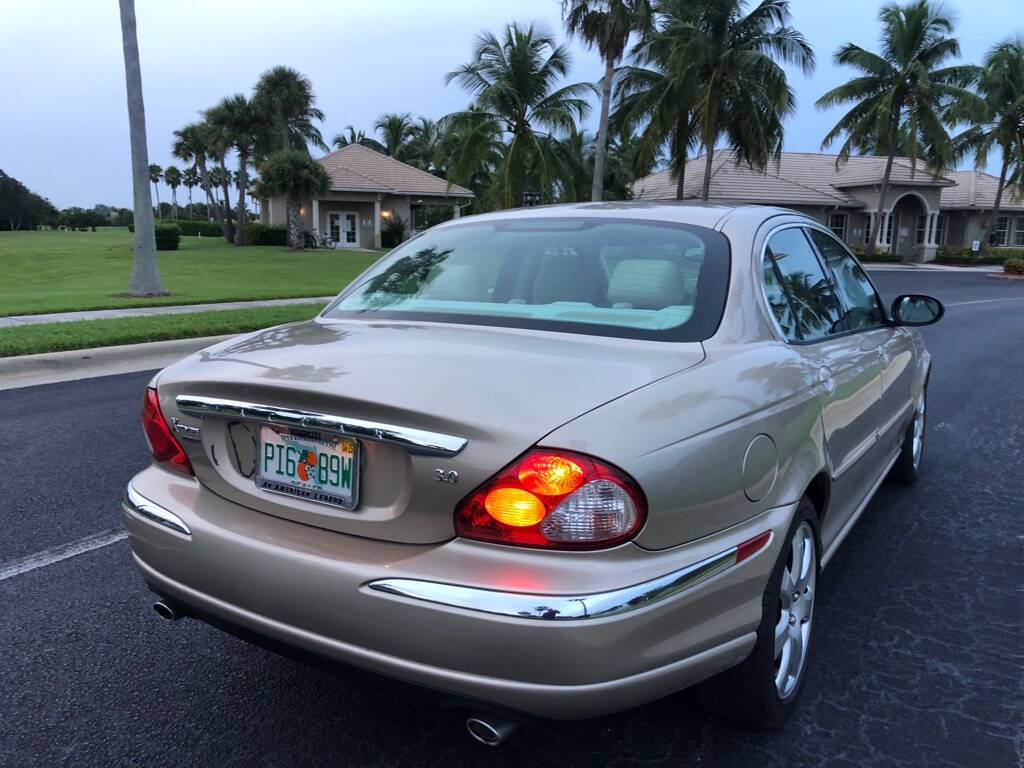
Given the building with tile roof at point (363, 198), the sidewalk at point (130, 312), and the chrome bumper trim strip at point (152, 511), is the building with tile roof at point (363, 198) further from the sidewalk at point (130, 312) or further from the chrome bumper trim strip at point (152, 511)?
the chrome bumper trim strip at point (152, 511)

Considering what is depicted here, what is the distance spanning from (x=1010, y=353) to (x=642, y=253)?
10.3 m

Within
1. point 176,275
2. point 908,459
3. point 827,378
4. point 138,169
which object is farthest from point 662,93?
point 827,378

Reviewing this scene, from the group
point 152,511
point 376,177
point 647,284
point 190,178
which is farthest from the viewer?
point 190,178

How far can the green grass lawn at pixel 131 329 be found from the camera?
8797 mm

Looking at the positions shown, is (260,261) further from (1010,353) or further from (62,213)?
(62,213)

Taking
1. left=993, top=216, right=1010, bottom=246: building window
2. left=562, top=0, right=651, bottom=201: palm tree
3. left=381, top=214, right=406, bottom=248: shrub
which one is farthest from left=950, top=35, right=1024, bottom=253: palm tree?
left=381, top=214, right=406, bottom=248: shrub

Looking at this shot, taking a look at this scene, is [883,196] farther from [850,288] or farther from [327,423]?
[327,423]

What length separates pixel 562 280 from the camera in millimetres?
2922

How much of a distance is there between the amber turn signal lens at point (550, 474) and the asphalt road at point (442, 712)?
0.63 meters

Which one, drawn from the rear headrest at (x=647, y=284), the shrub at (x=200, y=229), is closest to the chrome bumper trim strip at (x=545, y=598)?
the rear headrest at (x=647, y=284)

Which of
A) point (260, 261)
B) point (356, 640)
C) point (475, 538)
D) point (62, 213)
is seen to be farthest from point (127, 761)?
point (62, 213)

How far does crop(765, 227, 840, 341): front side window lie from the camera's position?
2.92 metres

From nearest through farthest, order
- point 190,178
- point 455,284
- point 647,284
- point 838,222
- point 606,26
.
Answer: point 647,284
point 455,284
point 606,26
point 838,222
point 190,178

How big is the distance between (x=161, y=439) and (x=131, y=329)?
8.36m
